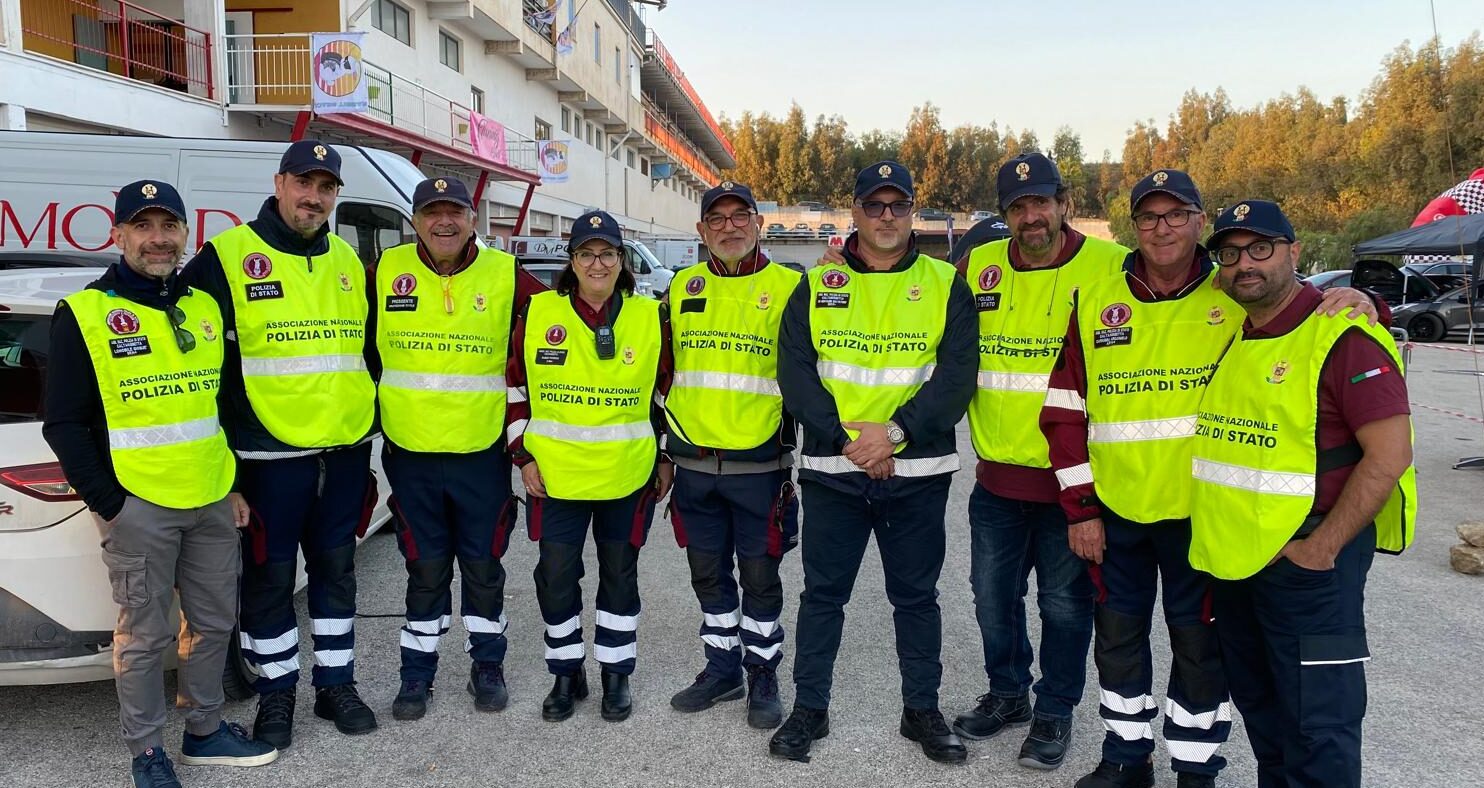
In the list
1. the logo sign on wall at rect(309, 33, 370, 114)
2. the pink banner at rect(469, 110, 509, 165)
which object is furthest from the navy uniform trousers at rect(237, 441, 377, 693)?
the pink banner at rect(469, 110, 509, 165)

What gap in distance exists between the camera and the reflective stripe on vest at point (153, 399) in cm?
291

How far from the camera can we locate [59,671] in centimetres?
307

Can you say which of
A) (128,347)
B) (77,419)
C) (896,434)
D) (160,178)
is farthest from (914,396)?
(160,178)

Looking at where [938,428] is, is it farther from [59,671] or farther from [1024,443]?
[59,671]

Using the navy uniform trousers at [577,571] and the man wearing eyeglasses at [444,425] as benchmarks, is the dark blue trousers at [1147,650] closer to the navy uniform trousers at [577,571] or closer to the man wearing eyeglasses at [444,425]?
the navy uniform trousers at [577,571]

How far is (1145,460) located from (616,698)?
2.16 meters

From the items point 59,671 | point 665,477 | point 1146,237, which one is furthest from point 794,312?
point 59,671

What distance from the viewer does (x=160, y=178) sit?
8320 mm

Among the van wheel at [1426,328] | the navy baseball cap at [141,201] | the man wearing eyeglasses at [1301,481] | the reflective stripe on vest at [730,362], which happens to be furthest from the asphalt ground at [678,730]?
the van wheel at [1426,328]

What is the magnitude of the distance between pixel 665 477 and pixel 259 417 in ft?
5.03

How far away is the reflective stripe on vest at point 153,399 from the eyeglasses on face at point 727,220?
1.85 metres

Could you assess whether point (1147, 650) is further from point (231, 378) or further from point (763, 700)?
point (231, 378)

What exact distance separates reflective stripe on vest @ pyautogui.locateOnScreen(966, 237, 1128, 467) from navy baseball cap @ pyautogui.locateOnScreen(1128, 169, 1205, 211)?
0.97 ft

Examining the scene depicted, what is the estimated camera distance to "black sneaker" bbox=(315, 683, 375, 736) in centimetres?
346
